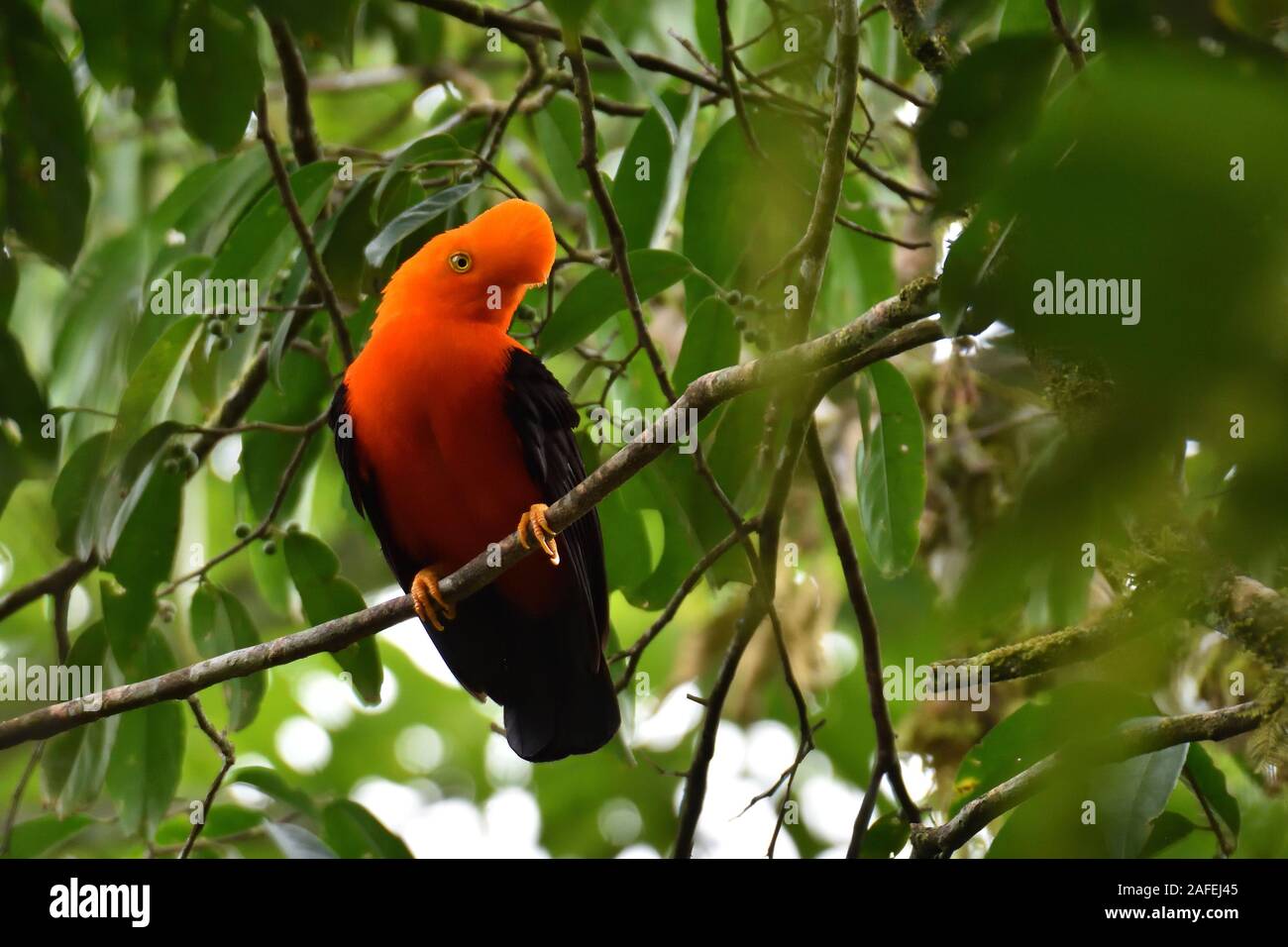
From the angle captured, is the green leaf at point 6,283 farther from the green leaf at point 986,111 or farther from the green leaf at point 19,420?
the green leaf at point 986,111

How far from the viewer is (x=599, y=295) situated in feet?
9.87

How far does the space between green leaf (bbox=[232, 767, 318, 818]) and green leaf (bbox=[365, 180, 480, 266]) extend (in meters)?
1.50

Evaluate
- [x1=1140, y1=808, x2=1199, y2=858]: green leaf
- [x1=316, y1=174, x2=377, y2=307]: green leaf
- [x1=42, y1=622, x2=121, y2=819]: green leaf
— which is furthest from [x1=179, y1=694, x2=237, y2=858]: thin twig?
[x1=1140, y1=808, x2=1199, y2=858]: green leaf

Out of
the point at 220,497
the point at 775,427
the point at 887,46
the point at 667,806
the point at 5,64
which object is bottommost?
the point at 667,806

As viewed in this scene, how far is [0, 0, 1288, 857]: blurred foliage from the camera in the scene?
66 cm

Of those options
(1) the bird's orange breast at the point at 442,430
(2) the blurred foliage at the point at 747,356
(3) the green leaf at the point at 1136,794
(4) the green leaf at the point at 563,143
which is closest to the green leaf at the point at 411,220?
(2) the blurred foliage at the point at 747,356

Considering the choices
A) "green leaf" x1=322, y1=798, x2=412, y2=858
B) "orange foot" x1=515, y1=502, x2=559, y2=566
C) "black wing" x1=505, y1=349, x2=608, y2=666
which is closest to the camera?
"orange foot" x1=515, y1=502, x2=559, y2=566

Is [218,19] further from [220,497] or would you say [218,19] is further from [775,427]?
[220,497]

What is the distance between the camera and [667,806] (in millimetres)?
6289

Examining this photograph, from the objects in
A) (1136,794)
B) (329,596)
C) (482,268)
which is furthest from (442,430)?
(1136,794)

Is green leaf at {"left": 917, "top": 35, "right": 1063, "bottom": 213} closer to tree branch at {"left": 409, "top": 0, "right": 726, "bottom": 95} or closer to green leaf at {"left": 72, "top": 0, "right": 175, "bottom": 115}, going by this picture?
tree branch at {"left": 409, "top": 0, "right": 726, "bottom": 95}

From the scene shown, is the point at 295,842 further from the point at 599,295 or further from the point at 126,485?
A: the point at 599,295
